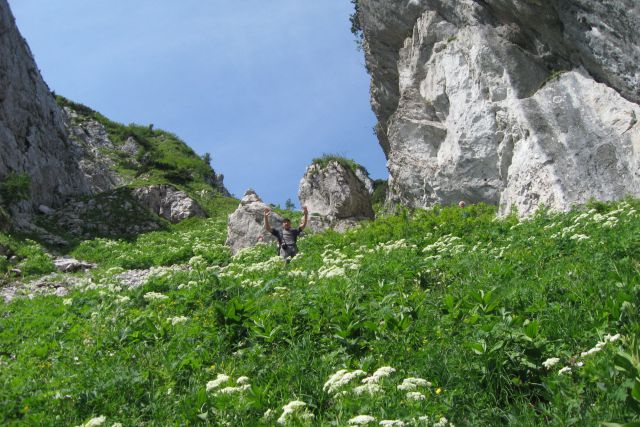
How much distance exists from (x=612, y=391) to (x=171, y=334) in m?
5.61

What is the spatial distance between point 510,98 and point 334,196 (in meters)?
10.2

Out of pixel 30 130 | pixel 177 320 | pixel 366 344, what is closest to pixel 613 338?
pixel 366 344

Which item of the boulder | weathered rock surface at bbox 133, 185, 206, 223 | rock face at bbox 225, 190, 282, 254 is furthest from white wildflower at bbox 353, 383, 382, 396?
weathered rock surface at bbox 133, 185, 206, 223

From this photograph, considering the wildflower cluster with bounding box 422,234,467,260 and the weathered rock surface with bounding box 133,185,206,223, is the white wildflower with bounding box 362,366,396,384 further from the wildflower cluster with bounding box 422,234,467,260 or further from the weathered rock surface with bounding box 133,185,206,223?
the weathered rock surface with bounding box 133,185,206,223

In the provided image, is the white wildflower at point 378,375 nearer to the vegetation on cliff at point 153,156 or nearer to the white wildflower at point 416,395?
the white wildflower at point 416,395

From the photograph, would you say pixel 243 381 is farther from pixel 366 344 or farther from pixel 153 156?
pixel 153 156

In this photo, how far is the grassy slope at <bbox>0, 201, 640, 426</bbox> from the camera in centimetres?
518

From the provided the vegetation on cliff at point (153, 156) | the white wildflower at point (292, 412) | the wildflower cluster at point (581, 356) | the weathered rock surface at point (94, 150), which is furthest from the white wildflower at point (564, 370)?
the weathered rock surface at point (94, 150)

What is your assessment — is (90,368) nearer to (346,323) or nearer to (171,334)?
(171,334)

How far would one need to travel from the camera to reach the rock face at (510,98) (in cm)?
1969

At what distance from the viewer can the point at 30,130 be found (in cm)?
3934

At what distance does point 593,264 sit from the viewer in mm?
8367

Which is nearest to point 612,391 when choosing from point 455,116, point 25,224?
point 455,116

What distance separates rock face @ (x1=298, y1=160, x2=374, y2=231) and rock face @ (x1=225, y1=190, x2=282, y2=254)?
387cm
